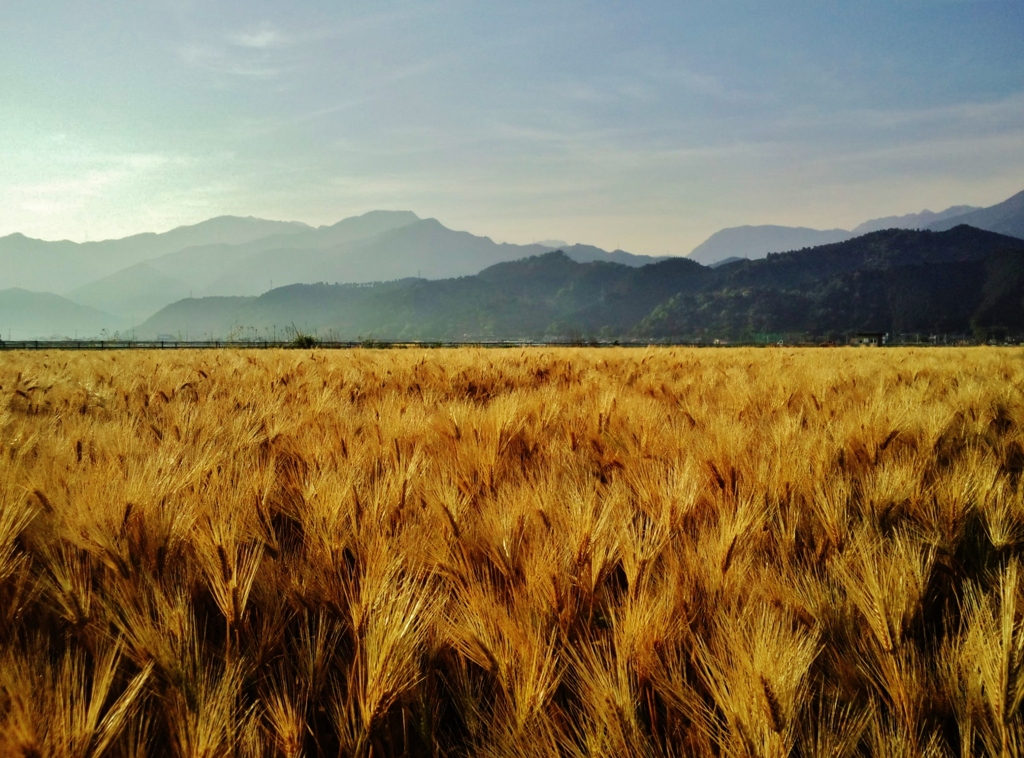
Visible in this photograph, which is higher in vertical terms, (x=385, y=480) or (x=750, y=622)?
A: (x=385, y=480)

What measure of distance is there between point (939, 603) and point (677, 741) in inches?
42.5

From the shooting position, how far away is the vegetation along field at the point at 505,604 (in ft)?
3.01

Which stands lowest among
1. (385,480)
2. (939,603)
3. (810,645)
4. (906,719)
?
(939,603)

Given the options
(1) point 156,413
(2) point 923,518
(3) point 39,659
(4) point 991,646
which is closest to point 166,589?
(3) point 39,659

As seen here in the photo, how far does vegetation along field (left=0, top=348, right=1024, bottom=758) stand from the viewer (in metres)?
0.92

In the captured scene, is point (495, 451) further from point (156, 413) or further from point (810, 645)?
point (156, 413)

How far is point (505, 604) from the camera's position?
49.6 inches

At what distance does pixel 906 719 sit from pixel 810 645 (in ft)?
0.59

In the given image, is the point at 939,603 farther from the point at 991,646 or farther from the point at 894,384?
the point at 894,384

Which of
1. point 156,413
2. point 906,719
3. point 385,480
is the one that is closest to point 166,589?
point 385,480

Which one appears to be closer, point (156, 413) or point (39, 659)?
point (39, 659)

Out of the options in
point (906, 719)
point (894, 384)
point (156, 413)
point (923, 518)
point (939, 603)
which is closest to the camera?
point (906, 719)

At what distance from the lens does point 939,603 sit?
1.54 metres

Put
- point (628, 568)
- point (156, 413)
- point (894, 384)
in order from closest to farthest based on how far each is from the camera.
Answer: point (628, 568)
point (156, 413)
point (894, 384)
